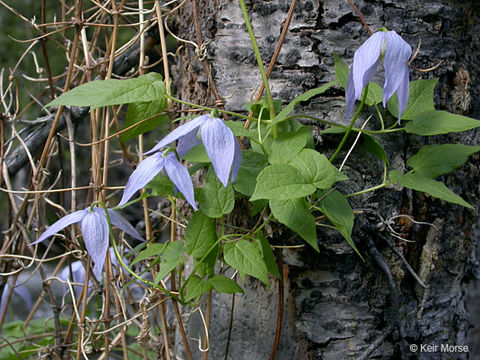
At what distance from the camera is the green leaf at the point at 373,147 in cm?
79

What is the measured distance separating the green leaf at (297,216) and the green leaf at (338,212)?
29 millimetres

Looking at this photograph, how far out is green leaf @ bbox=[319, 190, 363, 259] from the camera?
0.69 meters

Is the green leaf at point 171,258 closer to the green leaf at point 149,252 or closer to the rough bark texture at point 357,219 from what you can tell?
the green leaf at point 149,252

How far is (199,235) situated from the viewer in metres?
0.72

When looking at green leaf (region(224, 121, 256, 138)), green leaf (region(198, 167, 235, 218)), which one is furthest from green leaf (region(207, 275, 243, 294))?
green leaf (region(224, 121, 256, 138))

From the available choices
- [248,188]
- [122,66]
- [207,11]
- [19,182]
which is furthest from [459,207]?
[19,182]

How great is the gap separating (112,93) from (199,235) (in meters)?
0.24

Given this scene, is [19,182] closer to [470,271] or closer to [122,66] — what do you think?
[122,66]

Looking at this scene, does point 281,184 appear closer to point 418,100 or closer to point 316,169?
point 316,169

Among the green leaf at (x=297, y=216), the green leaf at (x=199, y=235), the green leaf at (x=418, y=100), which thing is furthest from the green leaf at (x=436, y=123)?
the green leaf at (x=199, y=235)

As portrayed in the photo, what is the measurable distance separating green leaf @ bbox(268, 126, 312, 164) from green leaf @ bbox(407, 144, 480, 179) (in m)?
0.20

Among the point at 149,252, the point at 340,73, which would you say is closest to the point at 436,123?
the point at 340,73

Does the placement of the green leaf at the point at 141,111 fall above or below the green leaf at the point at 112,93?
below

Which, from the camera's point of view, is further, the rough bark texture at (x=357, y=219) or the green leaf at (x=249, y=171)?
the rough bark texture at (x=357, y=219)
